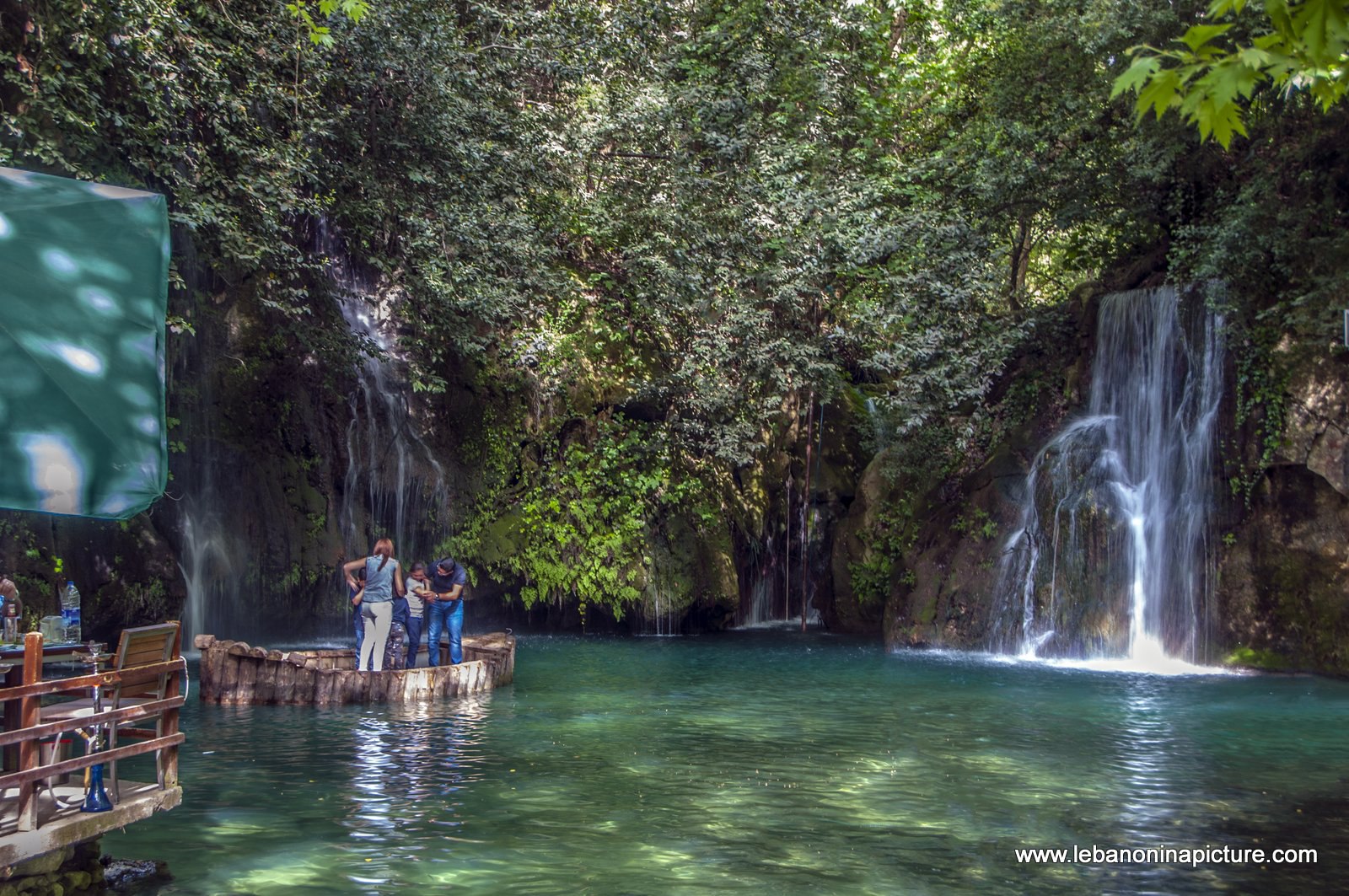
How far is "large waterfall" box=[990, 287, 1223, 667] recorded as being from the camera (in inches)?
797

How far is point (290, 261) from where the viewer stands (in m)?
17.7

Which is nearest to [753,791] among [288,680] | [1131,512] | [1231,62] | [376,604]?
[376,604]

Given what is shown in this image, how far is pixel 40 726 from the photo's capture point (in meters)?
6.09

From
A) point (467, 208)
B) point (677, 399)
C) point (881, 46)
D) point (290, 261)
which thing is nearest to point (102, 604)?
point (290, 261)

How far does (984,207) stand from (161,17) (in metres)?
15.2

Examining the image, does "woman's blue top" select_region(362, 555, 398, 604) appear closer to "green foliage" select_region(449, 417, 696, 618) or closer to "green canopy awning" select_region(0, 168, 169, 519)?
"green canopy awning" select_region(0, 168, 169, 519)

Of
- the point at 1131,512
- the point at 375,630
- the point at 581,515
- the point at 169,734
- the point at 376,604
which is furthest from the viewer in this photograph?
the point at 581,515

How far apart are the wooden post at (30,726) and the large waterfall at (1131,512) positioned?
17.3 meters

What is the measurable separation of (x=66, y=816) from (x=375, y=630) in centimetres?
840

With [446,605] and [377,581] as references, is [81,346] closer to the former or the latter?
[377,581]

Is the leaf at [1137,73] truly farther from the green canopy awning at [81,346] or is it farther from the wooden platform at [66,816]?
the wooden platform at [66,816]

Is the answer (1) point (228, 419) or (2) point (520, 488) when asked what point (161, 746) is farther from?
(2) point (520, 488)

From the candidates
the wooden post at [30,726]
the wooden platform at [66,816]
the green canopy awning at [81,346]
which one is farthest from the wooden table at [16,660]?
the green canopy awning at [81,346]

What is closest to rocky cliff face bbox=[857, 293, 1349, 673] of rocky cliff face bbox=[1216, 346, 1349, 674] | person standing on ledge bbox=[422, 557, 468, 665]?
rocky cliff face bbox=[1216, 346, 1349, 674]
